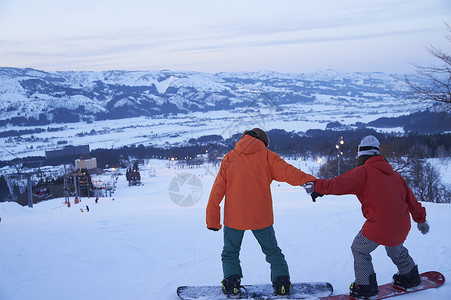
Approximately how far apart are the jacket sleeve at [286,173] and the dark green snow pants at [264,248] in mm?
524

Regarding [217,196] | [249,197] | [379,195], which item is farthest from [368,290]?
[217,196]

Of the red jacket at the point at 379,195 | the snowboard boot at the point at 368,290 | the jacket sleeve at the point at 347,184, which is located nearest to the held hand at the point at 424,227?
the red jacket at the point at 379,195

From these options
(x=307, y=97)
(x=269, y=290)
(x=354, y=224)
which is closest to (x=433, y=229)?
(x=354, y=224)

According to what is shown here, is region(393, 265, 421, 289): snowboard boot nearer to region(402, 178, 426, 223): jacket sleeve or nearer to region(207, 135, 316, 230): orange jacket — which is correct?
region(402, 178, 426, 223): jacket sleeve

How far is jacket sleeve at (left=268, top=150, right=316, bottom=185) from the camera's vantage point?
2.94m

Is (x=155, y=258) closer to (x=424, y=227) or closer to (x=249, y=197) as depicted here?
(x=249, y=197)

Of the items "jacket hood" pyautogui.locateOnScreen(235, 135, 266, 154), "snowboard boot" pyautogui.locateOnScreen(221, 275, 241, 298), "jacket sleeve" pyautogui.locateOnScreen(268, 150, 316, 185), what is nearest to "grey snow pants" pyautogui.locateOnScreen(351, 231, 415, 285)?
"jacket sleeve" pyautogui.locateOnScreen(268, 150, 316, 185)

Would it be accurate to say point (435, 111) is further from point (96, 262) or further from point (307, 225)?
point (96, 262)

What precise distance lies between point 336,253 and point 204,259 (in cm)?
186

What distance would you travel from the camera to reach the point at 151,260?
4.32 m

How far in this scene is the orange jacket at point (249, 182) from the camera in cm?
300

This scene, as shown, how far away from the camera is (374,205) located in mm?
2787

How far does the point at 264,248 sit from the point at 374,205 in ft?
3.69

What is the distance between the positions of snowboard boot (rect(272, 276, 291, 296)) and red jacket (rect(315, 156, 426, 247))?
2.91ft
